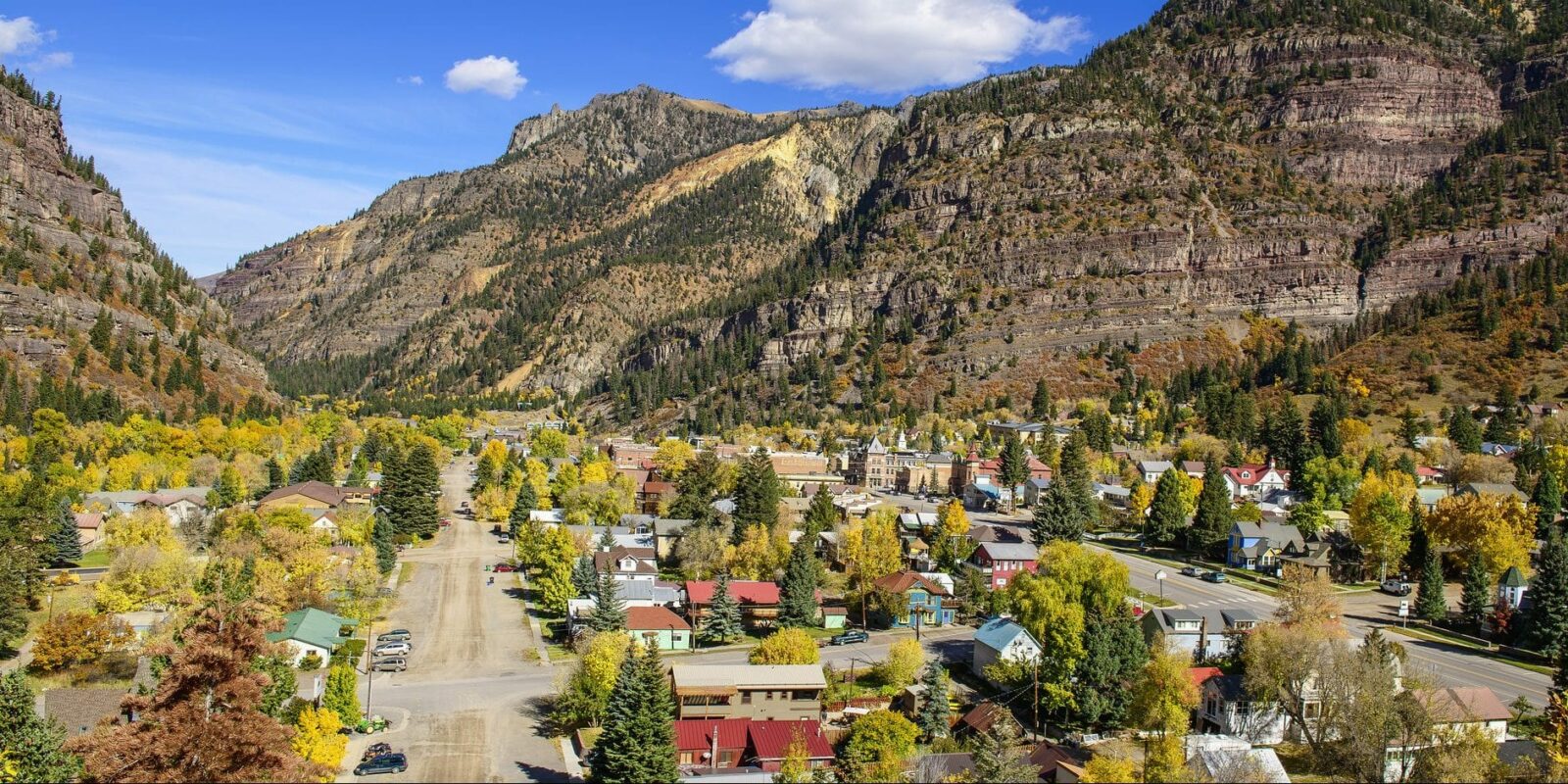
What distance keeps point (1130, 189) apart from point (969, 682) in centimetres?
16495

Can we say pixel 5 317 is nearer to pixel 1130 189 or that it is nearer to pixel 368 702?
pixel 368 702

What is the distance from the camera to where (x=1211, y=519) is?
79.9 metres

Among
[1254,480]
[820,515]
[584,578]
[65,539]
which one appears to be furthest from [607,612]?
[1254,480]

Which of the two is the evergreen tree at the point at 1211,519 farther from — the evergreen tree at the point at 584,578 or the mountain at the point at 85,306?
the mountain at the point at 85,306

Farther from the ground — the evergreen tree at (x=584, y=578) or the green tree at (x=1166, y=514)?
the green tree at (x=1166, y=514)

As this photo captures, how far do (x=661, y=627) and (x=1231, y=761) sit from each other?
1212 inches

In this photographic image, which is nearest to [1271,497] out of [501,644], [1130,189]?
[501,644]

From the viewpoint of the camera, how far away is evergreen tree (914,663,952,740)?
150ft

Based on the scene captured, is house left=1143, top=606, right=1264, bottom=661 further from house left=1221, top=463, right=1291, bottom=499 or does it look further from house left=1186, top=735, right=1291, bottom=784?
house left=1221, top=463, right=1291, bottom=499

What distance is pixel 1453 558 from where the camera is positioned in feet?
238

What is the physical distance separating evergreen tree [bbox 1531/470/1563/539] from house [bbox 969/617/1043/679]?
47.5 meters

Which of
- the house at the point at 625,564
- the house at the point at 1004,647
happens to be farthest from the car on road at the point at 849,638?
the house at the point at 625,564

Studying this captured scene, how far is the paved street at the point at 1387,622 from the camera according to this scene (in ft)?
166

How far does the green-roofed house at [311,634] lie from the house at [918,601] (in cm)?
3101
